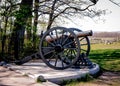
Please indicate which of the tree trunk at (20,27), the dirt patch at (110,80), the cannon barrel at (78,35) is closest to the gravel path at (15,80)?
the cannon barrel at (78,35)

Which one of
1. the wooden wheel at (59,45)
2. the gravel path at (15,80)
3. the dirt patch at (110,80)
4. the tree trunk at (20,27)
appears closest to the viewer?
the gravel path at (15,80)

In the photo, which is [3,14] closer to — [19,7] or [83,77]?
[19,7]

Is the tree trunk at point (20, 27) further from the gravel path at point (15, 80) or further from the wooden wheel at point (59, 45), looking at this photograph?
the gravel path at point (15, 80)

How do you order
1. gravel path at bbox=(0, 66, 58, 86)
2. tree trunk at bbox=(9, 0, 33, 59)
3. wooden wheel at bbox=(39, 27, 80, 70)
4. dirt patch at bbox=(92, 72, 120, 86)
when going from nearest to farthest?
gravel path at bbox=(0, 66, 58, 86), dirt patch at bbox=(92, 72, 120, 86), wooden wheel at bbox=(39, 27, 80, 70), tree trunk at bbox=(9, 0, 33, 59)

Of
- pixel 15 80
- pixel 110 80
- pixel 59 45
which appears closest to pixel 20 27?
pixel 59 45

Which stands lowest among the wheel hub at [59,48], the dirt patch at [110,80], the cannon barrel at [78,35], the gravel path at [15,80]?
the dirt patch at [110,80]

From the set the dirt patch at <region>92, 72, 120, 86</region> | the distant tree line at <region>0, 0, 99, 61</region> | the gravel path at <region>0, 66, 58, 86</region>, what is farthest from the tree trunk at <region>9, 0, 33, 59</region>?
the dirt patch at <region>92, 72, 120, 86</region>

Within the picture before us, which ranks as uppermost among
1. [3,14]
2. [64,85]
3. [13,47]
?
[3,14]

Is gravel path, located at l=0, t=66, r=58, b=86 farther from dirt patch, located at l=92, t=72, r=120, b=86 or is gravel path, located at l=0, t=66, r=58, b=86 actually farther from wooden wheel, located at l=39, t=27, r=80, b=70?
dirt patch, located at l=92, t=72, r=120, b=86

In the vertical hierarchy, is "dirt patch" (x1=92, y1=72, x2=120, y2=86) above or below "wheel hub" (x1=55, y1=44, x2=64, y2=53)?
below

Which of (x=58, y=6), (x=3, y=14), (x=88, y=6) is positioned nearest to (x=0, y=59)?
(x=3, y=14)

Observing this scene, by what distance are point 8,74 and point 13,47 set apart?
5.44m

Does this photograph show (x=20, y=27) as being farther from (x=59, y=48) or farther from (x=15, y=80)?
(x=15, y=80)

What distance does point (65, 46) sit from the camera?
1055cm
